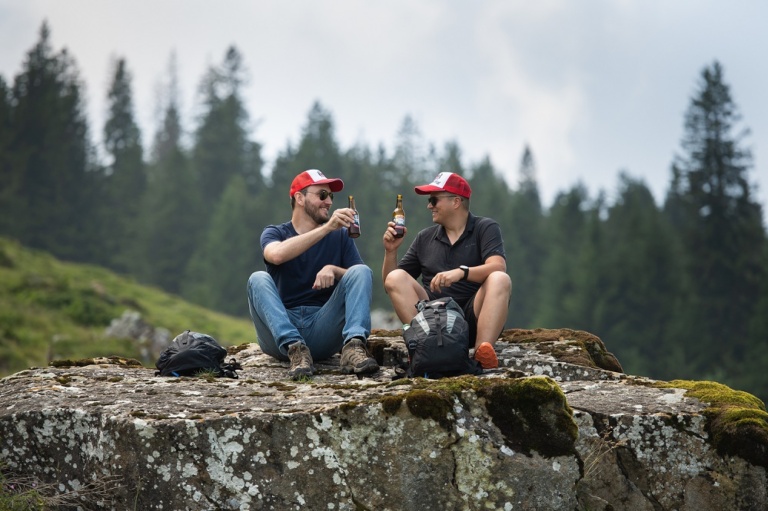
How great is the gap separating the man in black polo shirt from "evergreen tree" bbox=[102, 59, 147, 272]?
5716 centimetres

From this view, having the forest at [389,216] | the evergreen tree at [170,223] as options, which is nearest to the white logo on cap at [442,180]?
the forest at [389,216]

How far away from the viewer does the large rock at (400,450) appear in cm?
576

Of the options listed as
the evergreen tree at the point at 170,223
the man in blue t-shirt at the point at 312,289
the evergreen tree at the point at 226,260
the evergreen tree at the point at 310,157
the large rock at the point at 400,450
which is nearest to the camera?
the large rock at the point at 400,450

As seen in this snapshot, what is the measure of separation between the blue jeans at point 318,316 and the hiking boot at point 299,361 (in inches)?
4.1

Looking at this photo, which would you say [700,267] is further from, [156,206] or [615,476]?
[615,476]

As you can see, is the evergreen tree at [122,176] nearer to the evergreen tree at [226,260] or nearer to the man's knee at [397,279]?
the evergreen tree at [226,260]

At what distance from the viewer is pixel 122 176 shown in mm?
70688

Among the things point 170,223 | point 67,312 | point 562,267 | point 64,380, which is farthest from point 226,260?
point 64,380

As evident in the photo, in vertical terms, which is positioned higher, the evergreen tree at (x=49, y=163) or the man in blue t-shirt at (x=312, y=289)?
the evergreen tree at (x=49, y=163)

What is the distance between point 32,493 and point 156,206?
64.8m

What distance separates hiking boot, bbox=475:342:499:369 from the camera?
23.2 ft

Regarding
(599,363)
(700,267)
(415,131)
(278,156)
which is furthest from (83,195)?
(599,363)

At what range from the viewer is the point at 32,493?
19.7 feet

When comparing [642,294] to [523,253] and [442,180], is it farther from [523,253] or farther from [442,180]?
[442,180]
